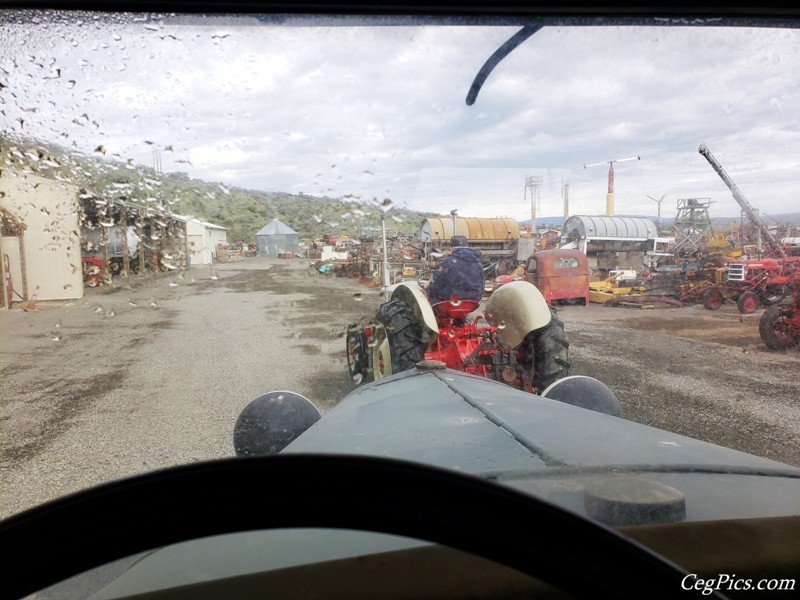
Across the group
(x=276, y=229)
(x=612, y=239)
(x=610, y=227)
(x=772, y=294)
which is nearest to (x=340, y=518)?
(x=276, y=229)

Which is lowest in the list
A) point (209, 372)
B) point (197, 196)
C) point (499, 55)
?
point (209, 372)

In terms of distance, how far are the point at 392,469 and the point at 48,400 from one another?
121 inches

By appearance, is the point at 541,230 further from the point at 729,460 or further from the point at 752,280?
the point at 752,280

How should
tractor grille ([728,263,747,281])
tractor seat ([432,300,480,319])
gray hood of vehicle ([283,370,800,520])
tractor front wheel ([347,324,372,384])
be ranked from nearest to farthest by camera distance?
gray hood of vehicle ([283,370,800,520]) → tractor seat ([432,300,480,319]) → tractor front wheel ([347,324,372,384]) → tractor grille ([728,263,747,281])

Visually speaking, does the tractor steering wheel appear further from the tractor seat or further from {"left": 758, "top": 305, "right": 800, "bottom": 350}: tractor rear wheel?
{"left": 758, "top": 305, "right": 800, "bottom": 350}: tractor rear wheel

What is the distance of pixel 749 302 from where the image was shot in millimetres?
5031

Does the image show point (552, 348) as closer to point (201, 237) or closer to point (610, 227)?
point (610, 227)

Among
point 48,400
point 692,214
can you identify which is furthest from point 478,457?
point 48,400

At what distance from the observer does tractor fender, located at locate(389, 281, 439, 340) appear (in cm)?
315

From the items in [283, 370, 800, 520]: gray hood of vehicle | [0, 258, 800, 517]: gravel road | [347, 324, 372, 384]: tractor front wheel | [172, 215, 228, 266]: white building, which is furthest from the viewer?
[347, 324, 372, 384]: tractor front wheel

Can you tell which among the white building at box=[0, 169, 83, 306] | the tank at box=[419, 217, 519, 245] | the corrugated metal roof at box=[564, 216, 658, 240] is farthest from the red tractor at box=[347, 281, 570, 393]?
the white building at box=[0, 169, 83, 306]

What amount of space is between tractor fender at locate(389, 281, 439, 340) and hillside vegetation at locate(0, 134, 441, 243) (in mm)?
1172

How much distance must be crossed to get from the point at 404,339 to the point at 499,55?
7.00 feet

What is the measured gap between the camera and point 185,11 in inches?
41.9
